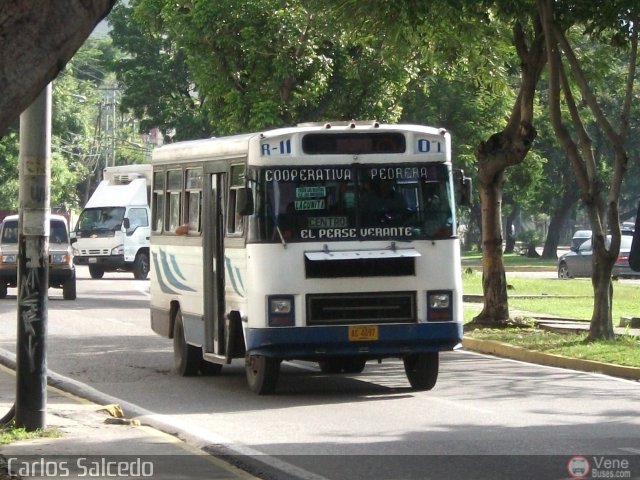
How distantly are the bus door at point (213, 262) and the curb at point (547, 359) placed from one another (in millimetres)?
4969

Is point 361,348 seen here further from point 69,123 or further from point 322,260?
point 69,123

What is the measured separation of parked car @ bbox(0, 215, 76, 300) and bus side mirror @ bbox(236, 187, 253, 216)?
18.4 m

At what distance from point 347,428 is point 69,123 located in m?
69.8

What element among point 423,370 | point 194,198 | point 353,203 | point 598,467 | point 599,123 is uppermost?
point 599,123

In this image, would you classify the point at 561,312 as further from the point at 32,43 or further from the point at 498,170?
the point at 32,43

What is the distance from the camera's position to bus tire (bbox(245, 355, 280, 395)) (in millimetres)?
14672

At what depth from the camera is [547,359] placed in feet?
61.7

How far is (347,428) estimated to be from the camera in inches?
486

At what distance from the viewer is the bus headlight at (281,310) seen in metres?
14.2

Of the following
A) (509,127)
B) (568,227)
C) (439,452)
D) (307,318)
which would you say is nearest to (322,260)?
(307,318)

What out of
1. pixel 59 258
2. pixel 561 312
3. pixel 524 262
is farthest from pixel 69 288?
pixel 524 262

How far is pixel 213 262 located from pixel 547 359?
529cm

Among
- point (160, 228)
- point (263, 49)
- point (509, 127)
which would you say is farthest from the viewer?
point (263, 49)

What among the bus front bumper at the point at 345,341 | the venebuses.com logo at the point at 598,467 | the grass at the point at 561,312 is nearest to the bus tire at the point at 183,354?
the bus front bumper at the point at 345,341
